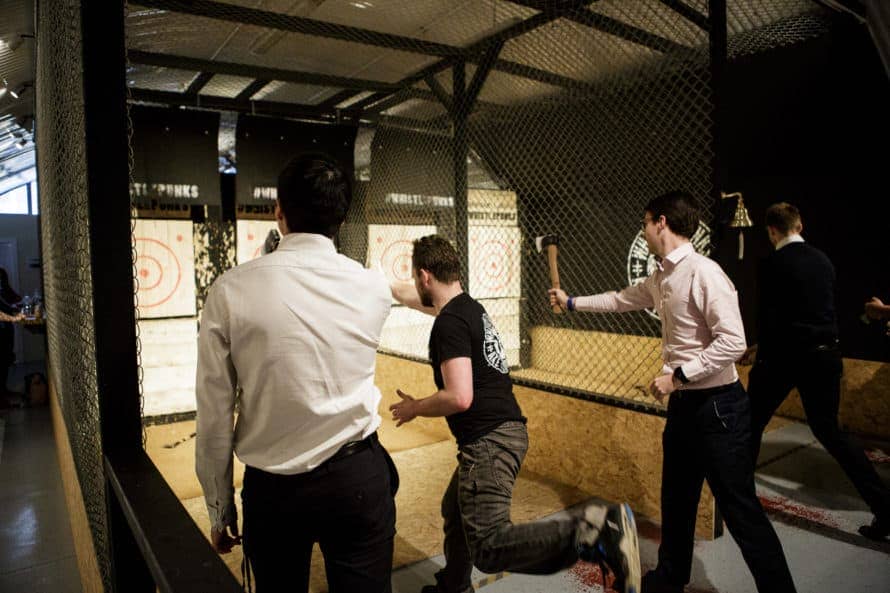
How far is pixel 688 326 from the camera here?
6.66 ft

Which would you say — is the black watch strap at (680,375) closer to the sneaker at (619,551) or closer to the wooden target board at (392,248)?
the sneaker at (619,551)

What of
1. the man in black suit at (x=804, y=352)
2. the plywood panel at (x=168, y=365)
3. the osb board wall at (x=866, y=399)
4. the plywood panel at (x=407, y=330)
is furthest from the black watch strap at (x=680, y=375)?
the plywood panel at (x=168, y=365)

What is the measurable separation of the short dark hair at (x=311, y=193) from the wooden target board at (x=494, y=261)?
4455 millimetres

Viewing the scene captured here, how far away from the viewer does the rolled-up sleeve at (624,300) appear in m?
2.48

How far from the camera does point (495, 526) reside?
5.98 feet

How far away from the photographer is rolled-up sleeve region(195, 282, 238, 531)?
1183 mm

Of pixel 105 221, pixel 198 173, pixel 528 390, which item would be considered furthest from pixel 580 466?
pixel 198 173

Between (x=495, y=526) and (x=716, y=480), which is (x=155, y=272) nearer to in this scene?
Answer: (x=495, y=526)

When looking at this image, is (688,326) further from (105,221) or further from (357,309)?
(105,221)

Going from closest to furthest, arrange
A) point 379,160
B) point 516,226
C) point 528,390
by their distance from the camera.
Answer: point 528,390 < point 379,160 < point 516,226

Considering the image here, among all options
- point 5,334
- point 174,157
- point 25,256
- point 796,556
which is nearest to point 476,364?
point 796,556

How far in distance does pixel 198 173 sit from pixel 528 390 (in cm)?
338

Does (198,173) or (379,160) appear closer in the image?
(198,173)

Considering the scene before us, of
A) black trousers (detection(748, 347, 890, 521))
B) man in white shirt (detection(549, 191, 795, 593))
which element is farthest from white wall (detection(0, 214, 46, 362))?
black trousers (detection(748, 347, 890, 521))
